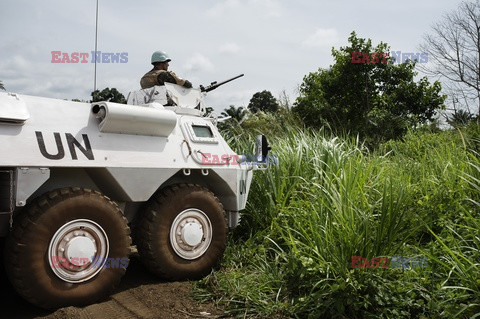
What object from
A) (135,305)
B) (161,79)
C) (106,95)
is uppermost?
(161,79)

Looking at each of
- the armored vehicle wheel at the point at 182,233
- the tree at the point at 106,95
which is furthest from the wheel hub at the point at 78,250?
the tree at the point at 106,95

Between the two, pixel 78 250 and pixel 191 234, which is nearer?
pixel 78 250

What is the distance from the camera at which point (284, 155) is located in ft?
20.3

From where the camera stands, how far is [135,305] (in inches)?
153

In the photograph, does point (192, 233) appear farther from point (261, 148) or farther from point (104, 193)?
point (261, 148)

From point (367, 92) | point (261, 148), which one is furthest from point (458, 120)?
point (367, 92)

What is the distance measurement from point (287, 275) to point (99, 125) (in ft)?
6.82

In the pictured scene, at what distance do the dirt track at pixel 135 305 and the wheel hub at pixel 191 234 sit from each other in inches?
12.2

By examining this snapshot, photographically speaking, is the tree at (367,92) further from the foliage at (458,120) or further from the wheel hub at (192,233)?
the wheel hub at (192,233)

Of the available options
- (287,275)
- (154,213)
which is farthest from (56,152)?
(287,275)

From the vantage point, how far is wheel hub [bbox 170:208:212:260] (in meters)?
4.34

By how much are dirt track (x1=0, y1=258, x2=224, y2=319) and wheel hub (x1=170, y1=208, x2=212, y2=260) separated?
311 millimetres

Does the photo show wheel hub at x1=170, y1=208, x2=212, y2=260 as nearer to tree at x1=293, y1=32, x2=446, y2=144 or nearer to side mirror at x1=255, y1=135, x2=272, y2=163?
side mirror at x1=255, y1=135, x2=272, y2=163

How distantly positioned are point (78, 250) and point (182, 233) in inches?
41.6
